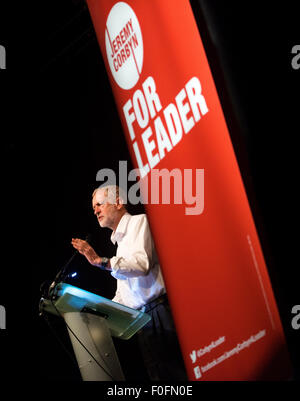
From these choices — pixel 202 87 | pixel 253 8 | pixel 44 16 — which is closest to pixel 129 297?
pixel 202 87

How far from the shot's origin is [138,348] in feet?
7.74

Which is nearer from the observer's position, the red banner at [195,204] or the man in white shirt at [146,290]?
the red banner at [195,204]

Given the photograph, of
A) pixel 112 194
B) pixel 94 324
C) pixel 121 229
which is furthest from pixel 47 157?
pixel 94 324

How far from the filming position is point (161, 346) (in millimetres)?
2219

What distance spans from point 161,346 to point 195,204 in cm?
84

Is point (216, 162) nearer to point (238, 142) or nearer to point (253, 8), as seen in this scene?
point (238, 142)

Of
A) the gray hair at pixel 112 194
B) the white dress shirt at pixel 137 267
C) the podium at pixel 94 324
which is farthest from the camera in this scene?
the gray hair at pixel 112 194

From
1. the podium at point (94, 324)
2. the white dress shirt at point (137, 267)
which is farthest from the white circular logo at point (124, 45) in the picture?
the podium at point (94, 324)

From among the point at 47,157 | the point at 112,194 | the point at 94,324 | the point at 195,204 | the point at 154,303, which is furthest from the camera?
the point at 47,157

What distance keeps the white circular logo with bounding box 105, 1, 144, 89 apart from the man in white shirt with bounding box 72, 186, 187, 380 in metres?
0.75

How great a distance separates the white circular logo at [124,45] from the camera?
1.93 meters

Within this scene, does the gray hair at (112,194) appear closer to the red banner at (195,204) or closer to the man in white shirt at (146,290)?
the man in white shirt at (146,290)

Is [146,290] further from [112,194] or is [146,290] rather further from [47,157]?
[47,157]
